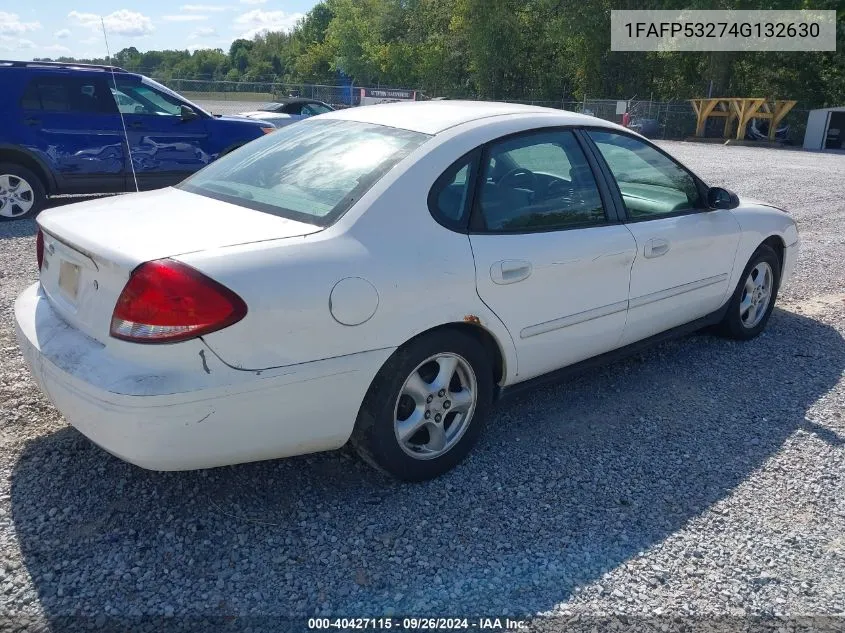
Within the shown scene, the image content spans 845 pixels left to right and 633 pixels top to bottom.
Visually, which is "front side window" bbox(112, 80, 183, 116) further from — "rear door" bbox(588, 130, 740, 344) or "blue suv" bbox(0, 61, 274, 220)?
"rear door" bbox(588, 130, 740, 344)

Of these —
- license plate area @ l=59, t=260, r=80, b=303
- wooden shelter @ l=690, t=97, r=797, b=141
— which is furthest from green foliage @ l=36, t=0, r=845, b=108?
license plate area @ l=59, t=260, r=80, b=303

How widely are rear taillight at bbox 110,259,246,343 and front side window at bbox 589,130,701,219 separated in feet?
7.86

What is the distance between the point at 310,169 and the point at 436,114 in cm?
74

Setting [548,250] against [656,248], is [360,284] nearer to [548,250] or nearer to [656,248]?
[548,250]

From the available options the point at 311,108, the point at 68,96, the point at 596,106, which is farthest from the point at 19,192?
the point at 596,106

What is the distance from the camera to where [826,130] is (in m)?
27.8

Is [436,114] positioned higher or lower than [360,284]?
higher

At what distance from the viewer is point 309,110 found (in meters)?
17.3

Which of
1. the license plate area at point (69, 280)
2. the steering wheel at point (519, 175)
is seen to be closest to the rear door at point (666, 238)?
the steering wheel at point (519, 175)

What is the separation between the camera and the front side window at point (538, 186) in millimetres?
3398

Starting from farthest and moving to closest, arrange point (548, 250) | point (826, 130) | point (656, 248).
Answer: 1. point (826, 130)
2. point (656, 248)
3. point (548, 250)

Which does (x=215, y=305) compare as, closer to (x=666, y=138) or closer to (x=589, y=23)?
(x=666, y=138)

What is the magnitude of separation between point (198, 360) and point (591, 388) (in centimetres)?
259

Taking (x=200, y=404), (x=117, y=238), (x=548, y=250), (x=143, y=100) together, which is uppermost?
(x=143, y=100)
